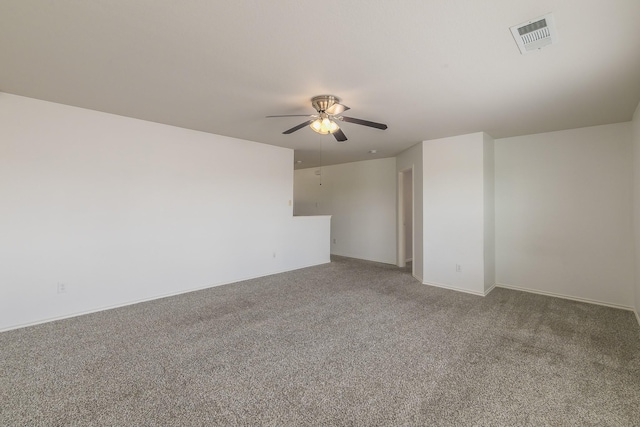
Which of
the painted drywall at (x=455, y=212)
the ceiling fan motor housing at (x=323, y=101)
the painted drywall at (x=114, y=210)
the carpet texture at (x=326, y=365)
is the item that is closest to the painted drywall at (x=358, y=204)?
the painted drywall at (x=455, y=212)

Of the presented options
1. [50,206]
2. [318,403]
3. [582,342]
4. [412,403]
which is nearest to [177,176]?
[50,206]

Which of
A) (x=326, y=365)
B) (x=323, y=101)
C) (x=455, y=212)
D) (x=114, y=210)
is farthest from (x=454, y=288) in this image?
(x=114, y=210)

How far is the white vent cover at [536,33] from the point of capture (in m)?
1.73

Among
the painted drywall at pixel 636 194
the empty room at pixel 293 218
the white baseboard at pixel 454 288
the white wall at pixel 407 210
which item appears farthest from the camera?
the white wall at pixel 407 210

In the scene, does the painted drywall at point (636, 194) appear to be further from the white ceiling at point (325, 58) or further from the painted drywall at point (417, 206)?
the painted drywall at point (417, 206)

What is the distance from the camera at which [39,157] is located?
306 cm

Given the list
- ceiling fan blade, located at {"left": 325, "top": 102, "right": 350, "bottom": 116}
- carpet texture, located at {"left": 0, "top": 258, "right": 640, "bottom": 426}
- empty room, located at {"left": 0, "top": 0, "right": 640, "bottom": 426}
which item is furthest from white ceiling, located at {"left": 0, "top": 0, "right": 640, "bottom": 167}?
carpet texture, located at {"left": 0, "top": 258, "right": 640, "bottom": 426}

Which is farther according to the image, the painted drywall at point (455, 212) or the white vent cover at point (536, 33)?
the painted drywall at point (455, 212)

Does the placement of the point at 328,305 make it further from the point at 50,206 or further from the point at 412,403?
the point at 50,206

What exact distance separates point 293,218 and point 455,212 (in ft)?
10.0

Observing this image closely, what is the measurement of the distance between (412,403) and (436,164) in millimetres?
3746

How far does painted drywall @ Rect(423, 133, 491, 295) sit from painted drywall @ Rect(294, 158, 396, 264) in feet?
5.15

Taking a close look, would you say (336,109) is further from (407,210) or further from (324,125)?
(407,210)

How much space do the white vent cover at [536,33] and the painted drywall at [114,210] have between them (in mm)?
4046
